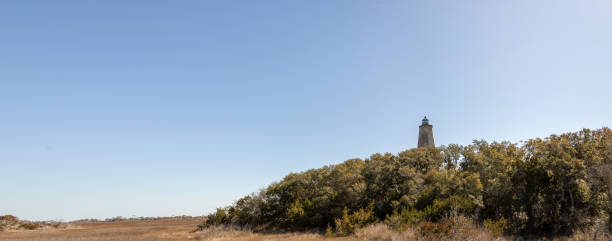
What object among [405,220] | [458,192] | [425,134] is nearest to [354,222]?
[405,220]

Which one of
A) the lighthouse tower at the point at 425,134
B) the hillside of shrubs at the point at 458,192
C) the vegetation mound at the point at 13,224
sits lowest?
the vegetation mound at the point at 13,224

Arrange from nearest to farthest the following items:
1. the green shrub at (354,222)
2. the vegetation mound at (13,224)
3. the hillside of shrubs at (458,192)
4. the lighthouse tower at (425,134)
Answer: the hillside of shrubs at (458,192) < the green shrub at (354,222) < the vegetation mound at (13,224) < the lighthouse tower at (425,134)

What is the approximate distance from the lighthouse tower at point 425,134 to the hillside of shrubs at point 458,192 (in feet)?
64.5

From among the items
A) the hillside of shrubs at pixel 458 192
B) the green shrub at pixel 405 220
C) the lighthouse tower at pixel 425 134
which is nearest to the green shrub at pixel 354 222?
the hillside of shrubs at pixel 458 192

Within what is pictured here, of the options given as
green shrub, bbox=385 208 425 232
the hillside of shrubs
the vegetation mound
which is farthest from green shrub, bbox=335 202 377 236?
the vegetation mound

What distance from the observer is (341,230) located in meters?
21.1

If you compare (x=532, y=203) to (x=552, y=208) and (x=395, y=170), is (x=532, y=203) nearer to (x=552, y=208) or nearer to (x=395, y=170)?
(x=552, y=208)

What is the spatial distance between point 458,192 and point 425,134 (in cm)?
2701

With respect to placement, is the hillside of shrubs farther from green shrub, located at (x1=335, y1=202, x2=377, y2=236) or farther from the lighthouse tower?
the lighthouse tower

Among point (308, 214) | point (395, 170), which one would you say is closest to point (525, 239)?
point (395, 170)

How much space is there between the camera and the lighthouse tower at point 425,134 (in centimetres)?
4525

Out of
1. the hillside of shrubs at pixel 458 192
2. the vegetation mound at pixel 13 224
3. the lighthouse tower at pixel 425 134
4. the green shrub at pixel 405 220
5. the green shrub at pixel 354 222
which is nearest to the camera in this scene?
the hillside of shrubs at pixel 458 192

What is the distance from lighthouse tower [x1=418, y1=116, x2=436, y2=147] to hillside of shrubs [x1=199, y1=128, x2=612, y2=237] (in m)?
19.7

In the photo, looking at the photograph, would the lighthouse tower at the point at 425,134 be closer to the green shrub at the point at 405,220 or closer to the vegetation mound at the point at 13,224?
the green shrub at the point at 405,220
